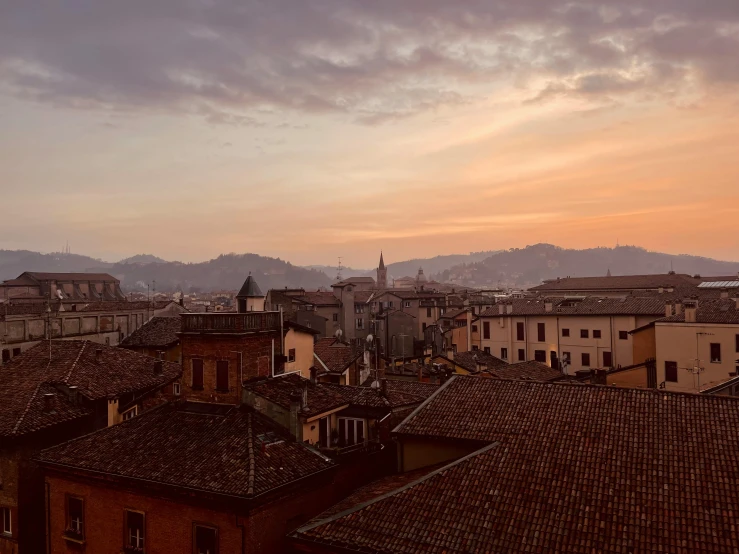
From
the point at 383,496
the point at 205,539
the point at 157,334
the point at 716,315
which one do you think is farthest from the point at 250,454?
the point at 716,315

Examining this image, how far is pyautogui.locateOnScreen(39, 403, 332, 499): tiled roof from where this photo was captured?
16.3m

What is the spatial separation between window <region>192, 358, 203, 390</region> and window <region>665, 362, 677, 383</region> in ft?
98.6

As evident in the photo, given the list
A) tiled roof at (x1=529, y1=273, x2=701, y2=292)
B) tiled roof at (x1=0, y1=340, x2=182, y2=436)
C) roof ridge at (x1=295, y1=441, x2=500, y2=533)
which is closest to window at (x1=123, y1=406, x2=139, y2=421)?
tiled roof at (x1=0, y1=340, x2=182, y2=436)

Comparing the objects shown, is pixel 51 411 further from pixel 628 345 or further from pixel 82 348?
pixel 628 345

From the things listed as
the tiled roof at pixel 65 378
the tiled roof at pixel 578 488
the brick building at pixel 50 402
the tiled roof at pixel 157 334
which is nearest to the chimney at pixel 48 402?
the brick building at pixel 50 402

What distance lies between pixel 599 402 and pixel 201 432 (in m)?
12.4

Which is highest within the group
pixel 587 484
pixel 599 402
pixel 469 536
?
pixel 599 402

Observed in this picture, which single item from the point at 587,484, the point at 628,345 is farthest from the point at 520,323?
the point at 587,484

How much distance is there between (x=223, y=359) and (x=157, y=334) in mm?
18644

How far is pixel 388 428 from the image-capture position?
2181 cm

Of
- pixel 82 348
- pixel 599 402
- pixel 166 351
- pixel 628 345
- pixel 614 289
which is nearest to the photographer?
pixel 599 402

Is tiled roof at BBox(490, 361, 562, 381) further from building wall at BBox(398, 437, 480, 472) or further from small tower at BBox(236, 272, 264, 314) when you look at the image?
building wall at BBox(398, 437, 480, 472)

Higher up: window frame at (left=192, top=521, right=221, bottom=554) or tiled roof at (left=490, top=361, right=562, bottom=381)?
tiled roof at (left=490, top=361, right=562, bottom=381)

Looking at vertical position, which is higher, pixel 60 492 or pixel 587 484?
pixel 587 484
